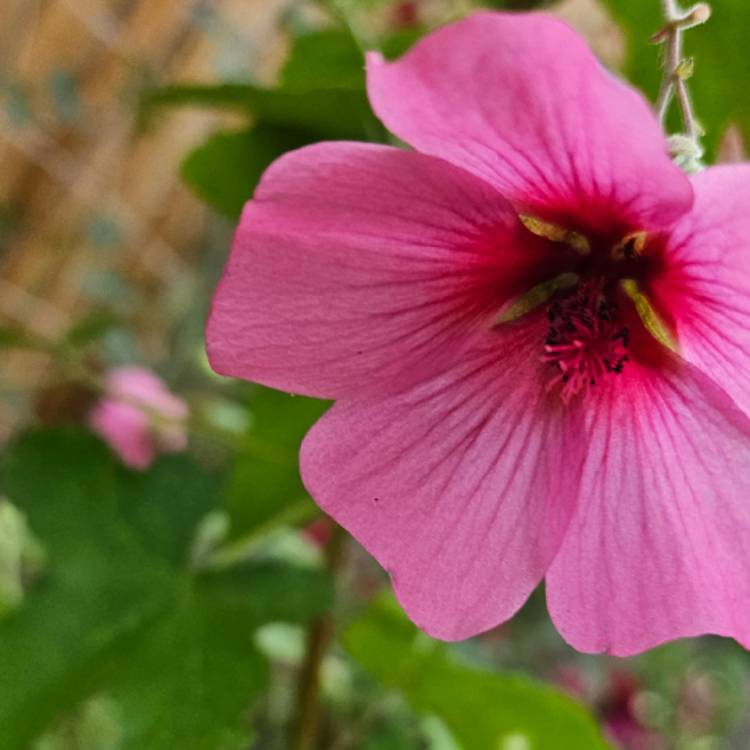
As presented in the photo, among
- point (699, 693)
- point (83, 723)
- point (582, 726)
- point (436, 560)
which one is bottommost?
point (699, 693)

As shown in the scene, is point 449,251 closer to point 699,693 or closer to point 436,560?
point 436,560

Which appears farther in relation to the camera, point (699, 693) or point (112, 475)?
point (699, 693)

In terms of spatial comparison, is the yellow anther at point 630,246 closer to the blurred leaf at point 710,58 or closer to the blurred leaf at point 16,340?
the blurred leaf at point 710,58

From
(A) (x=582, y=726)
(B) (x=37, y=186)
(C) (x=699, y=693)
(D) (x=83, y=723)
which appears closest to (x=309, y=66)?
(A) (x=582, y=726)

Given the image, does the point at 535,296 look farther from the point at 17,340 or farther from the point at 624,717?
the point at 624,717

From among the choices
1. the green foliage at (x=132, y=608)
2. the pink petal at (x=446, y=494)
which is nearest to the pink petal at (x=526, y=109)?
the pink petal at (x=446, y=494)

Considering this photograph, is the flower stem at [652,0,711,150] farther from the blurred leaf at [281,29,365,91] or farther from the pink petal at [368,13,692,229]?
the blurred leaf at [281,29,365,91]
